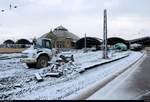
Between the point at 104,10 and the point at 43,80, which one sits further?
the point at 104,10

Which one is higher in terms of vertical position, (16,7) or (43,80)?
(16,7)

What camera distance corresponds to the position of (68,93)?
11.7 metres

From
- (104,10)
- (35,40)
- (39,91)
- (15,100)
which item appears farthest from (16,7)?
(15,100)

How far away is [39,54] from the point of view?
2338 centimetres

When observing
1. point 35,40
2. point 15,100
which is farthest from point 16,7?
point 15,100

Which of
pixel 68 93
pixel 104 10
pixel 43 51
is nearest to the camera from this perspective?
pixel 68 93

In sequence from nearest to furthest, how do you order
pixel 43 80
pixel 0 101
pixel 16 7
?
pixel 0 101 < pixel 43 80 < pixel 16 7

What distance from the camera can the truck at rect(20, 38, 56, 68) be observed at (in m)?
23.2

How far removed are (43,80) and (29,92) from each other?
3653 mm

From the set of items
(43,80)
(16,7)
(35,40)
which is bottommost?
(43,80)

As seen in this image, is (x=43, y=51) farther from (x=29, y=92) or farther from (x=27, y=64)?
(x=29, y=92)

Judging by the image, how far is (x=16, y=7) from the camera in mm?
28891

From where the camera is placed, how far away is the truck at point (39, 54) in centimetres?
2325

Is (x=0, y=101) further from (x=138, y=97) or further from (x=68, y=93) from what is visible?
(x=138, y=97)
